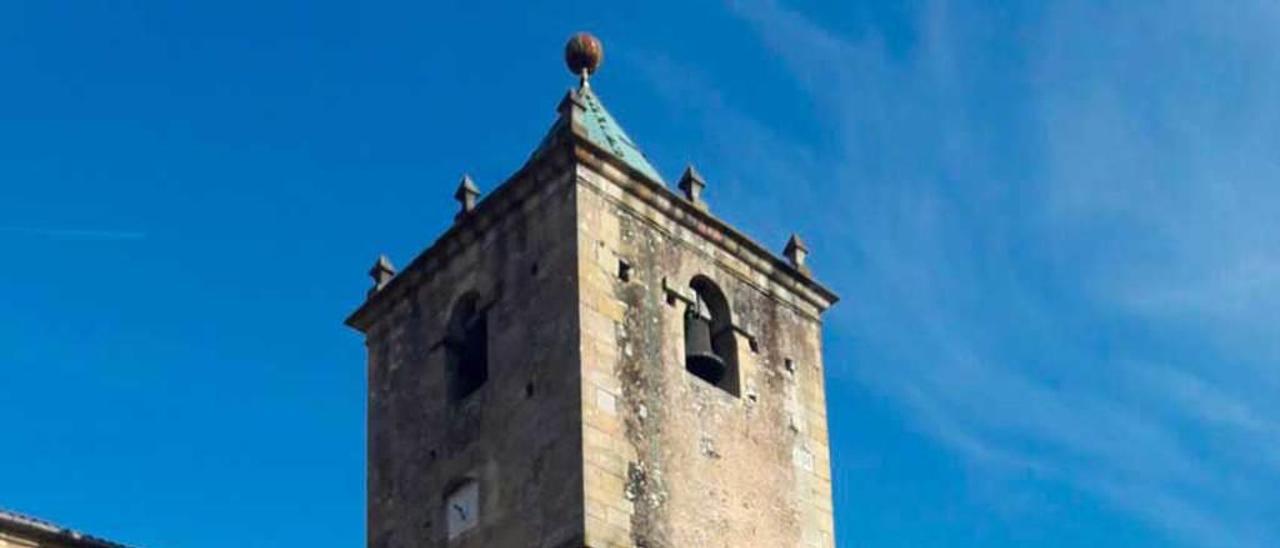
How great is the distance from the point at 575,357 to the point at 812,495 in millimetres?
3494

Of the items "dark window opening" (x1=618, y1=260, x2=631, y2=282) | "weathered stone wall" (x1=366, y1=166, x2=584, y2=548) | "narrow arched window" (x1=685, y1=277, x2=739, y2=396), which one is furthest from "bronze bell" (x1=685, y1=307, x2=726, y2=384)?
"weathered stone wall" (x1=366, y1=166, x2=584, y2=548)

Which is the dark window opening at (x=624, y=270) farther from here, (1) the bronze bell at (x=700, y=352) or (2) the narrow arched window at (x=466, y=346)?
(2) the narrow arched window at (x=466, y=346)

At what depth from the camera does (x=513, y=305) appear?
2269 cm

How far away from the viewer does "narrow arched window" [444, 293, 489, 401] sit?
918 inches

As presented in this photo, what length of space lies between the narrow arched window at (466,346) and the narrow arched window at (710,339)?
214cm

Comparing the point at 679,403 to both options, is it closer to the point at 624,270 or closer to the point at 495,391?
the point at 624,270

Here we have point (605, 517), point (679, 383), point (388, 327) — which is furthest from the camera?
point (388, 327)

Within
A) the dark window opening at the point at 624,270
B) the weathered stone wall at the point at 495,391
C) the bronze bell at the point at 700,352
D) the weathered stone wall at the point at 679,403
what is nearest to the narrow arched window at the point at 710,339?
the bronze bell at the point at 700,352

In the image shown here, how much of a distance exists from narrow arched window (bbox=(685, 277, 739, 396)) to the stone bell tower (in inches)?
0.8

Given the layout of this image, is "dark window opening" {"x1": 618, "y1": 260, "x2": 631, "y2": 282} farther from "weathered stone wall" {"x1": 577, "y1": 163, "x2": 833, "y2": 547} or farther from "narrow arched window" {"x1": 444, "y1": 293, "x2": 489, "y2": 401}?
"narrow arched window" {"x1": 444, "y1": 293, "x2": 489, "y2": 401}

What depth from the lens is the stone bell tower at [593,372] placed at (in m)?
21.4

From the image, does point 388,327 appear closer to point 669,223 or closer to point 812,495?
point 669,223

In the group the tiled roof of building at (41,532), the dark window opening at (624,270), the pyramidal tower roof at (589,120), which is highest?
the pyramidal tower roof at (589,120)

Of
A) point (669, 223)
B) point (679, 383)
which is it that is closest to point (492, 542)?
point (679, 383)
